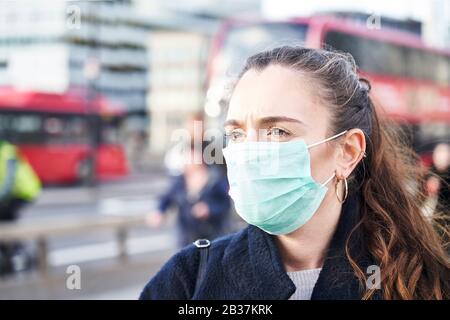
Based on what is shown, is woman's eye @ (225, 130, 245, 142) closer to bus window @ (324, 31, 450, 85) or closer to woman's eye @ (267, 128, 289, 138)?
woman's eye @ (267, 128, 289, 138)

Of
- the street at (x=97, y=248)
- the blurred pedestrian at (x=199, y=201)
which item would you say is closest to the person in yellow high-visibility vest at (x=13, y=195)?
the street at (x=97, y=248)

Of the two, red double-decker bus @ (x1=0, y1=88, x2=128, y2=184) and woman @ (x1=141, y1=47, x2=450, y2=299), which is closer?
woman @ (x1=141, y1=47, x2=450, y2=299)

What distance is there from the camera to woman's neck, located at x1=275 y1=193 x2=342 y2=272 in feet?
5.42

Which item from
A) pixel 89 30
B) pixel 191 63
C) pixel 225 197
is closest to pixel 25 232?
pixel 225 197

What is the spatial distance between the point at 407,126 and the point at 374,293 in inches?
43.2

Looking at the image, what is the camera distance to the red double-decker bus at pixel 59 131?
17656 millimetres

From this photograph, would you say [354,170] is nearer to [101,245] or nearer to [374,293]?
[374,293]

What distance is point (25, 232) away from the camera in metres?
6.32

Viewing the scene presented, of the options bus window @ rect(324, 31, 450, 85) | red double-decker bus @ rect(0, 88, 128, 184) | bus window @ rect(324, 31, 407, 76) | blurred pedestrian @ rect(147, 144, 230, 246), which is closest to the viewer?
blurred pedestrian @ rect(147, 144, 230, 246)

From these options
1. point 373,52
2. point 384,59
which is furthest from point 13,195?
point 384,59

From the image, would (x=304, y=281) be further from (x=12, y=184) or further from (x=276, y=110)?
(x=12, y=184)

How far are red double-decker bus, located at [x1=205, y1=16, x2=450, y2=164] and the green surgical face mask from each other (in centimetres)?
593

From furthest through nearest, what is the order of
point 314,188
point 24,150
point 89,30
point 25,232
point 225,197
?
point 89,30
point 24,150
point 25,232
point 225,197
point 314,188

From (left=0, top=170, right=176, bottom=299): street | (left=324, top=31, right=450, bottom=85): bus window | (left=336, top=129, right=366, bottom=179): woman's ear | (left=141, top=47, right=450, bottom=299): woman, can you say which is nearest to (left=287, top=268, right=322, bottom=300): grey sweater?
(left=141, top=47, right=450, bottom=299): woman
